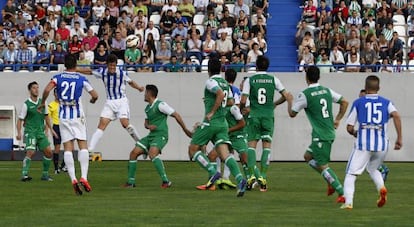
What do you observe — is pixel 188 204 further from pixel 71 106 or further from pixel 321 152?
pixel 71 106

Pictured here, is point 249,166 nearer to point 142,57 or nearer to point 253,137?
point 253,137

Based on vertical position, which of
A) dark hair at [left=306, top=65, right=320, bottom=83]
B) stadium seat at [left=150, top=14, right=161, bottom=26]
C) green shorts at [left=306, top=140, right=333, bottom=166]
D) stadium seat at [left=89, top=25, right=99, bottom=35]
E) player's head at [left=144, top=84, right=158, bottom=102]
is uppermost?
→ stadium seat at [left=150, top=14, right=161, bottom=26]

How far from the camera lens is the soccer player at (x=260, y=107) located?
20734mm

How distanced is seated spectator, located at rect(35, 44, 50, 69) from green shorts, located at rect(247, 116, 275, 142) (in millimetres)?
15671

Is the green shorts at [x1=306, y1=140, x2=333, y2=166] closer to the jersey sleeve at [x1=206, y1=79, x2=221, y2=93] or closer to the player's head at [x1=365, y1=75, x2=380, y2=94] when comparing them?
the player's head at [x1=365, y1=75, x2=380, y2=94]

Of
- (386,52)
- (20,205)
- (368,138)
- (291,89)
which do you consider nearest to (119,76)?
(20,205)

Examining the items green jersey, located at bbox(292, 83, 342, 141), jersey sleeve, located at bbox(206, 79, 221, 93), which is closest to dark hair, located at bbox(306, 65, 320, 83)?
green jersey, located at bbox(292, 83, 342, 141)

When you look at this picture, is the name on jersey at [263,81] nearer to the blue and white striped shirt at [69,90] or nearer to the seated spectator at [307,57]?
the blue and white striped shirt at [69,90]

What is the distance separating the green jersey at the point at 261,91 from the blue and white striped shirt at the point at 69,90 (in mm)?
2798

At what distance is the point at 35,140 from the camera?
81.8 feet

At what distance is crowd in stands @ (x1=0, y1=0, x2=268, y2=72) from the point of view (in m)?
35.8

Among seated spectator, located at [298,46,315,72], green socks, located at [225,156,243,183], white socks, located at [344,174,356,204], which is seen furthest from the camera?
seated spectator, located at [298,46,315,72]

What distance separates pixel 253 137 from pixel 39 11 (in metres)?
18.3

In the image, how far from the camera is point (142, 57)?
35969 millimetres
